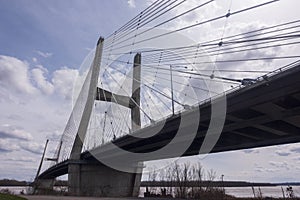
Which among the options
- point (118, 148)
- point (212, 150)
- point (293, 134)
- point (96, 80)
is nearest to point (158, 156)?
point (118, 148)

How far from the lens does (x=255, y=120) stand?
19906mm

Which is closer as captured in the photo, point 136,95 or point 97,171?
point 136,95

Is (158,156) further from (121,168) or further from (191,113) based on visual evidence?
(191,113)

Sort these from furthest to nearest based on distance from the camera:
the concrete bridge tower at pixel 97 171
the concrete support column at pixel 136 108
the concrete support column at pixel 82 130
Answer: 1. the concrete support column at pixel 82 130
2. the concrete bridge tower at pixel 97 171
3. the concrete support column at pixel 136 108

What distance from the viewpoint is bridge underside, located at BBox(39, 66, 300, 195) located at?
51.9 feet

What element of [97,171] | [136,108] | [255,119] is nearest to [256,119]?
[255,119]

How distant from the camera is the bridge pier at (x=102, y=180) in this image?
126ft

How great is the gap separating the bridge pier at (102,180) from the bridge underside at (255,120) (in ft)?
32.4

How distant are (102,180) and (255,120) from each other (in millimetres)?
25141

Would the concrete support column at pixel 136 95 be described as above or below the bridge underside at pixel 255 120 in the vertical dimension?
above

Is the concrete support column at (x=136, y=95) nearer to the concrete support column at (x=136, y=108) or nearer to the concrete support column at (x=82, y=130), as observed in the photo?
the concrete support column at (x=136, y=108)

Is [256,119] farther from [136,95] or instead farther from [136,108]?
[136,95]

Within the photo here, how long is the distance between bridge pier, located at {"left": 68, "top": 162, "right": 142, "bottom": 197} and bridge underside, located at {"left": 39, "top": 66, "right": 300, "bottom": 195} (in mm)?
9886

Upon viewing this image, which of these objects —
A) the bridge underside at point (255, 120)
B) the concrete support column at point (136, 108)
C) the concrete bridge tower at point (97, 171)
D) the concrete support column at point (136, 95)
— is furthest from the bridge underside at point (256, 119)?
the concrete bridge tower at point (97, 171)
